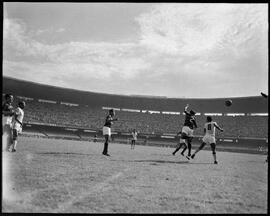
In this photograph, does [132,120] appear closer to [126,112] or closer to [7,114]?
[126,112]

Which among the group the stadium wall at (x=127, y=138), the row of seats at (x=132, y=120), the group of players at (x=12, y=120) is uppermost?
the row of seats at (x=132, y=120)

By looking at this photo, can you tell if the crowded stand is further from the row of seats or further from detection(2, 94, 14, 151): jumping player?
detection(2, 94, 14, 151): jumping player

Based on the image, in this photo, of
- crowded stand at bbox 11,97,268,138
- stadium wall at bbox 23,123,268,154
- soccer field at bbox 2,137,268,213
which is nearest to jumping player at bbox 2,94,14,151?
soccer field at bbox 2,137,268,213

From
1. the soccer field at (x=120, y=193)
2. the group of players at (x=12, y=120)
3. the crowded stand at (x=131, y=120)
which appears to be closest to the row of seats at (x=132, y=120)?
the crowded stand at (x=131, y=120)

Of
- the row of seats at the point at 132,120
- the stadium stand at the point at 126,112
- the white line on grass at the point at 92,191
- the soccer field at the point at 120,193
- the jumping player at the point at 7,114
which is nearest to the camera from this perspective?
the white line on grass at the point at 92,191

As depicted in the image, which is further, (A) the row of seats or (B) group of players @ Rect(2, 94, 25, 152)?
(A) the row of seats

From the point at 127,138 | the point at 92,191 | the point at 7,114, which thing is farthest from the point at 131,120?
the point at 92,191

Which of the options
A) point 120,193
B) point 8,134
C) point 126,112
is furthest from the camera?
point 126,112

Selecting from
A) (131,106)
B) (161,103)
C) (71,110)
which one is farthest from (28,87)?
(161,103)

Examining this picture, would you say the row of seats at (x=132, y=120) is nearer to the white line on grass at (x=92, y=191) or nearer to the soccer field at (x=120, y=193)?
the soccer field at (x=120, y=193)

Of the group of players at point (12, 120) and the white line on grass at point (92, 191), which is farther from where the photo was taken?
the group of players at point (12, 120)

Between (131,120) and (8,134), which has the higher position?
(131,120)

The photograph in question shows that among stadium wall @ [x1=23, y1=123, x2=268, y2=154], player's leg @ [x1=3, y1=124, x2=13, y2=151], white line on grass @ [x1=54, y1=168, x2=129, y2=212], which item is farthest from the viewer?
stadium wall @ [x1=23, y1=123, x2=268, y2=154]

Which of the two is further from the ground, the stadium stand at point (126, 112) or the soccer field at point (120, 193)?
the stadium stand at point (126, 112)
